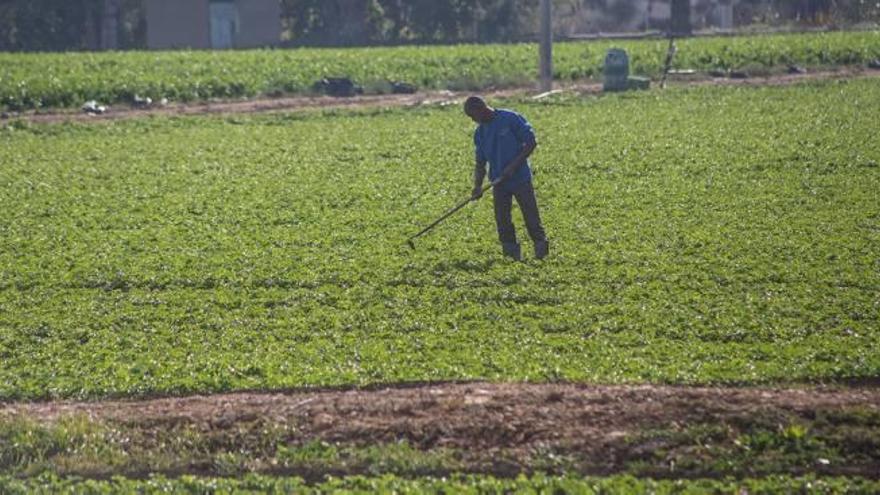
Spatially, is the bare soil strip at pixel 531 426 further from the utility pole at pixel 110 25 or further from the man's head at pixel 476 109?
the utility pole at pixel 110 25

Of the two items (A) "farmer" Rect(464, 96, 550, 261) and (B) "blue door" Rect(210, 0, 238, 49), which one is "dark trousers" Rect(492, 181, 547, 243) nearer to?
(A) "farmer" Rect(464, 96, 550, 261)

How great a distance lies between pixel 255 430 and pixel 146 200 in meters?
12.3

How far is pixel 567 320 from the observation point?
15.0 metres

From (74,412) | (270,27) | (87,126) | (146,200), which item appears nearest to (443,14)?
(270,27)

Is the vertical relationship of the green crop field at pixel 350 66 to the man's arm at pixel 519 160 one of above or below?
below

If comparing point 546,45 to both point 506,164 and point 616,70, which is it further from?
point 506,164

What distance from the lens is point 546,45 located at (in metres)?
43.2

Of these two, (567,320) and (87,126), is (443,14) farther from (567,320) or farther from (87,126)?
(567,320)

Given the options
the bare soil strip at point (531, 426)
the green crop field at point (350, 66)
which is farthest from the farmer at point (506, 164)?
the green crop field at point (350, 66)

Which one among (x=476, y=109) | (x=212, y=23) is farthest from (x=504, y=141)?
(x=212, y=23)

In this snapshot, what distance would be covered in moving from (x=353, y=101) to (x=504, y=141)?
26147 millimetres

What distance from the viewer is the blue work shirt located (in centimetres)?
1745

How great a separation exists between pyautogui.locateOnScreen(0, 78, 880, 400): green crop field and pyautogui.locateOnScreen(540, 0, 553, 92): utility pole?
12.5 m

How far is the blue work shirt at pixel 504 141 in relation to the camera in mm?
17453
